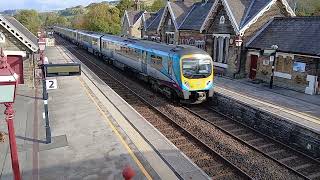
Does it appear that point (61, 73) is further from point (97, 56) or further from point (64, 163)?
point (97, 56)

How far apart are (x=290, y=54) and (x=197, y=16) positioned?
14.7 meters

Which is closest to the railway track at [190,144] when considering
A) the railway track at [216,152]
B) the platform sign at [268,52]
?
the railway track at [216,152]

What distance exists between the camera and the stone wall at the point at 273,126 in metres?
13.0

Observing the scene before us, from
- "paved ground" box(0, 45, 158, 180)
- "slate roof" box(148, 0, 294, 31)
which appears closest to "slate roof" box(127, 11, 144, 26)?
"slate roof" box(148, 0, 294, 31)

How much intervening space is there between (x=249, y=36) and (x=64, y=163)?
1930cm

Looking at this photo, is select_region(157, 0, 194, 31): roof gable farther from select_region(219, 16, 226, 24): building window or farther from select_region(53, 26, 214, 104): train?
select_region(53, 26, 214, 104): train

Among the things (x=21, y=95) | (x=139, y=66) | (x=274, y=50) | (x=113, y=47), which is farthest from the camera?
(x=113, y=47)

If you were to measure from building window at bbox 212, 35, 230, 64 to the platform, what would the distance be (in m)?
12.8

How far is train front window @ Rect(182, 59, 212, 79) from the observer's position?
1720 centimetres

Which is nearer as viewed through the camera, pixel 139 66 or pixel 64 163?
pixel 64 163

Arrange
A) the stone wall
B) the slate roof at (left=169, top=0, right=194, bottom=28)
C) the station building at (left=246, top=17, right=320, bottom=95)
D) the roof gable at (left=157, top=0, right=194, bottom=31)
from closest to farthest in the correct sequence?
the stone wall < the station building at (left=246, top=17, right=320, bottom=95) < the roof gable at (left=157, top=0, right=194, bottom=31) < the slate roof at (left=169, top=0, right=194, bottom=28)

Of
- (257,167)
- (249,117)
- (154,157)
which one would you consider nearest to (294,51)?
(249,117)

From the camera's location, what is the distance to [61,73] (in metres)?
11.4

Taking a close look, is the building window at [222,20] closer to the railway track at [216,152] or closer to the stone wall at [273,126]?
the stone wall at [273,126]
